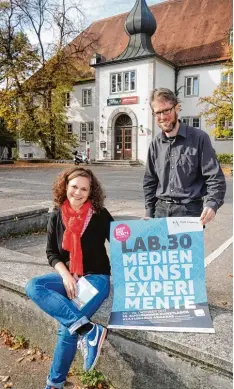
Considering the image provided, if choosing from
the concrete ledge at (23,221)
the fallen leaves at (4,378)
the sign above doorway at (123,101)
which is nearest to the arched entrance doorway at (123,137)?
the sign above doorway at (123,101)

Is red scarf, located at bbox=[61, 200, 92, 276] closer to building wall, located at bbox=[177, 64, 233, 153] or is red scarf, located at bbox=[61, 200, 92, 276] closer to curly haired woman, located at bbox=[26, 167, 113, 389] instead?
curly haired woman, located at bbox=[26, 167, 113, 389]

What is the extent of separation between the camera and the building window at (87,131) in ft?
112

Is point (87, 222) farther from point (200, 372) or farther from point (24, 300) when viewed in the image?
point (200, 372)

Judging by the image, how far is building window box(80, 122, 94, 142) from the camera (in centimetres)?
3409

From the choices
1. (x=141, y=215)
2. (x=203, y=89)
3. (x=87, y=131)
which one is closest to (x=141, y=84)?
(x=203, y=89)

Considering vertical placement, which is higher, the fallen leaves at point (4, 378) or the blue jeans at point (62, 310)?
the blue jeans at point (62, 310)

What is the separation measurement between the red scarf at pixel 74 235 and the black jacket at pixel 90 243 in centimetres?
5

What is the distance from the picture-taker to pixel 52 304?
2.54m

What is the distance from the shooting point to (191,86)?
30156 mm

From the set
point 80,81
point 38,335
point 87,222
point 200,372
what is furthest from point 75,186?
point 80,81

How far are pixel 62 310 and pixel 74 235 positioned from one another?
1.88 feet

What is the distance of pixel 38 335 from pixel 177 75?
30.6 metres

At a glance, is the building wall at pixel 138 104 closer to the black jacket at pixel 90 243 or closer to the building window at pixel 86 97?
the building window at pixel 86 97

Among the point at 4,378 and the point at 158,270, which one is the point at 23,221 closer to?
→ the point at 4,378
